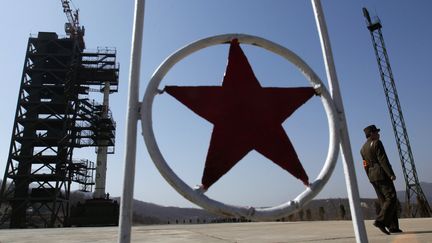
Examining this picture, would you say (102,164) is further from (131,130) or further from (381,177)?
(131,130)

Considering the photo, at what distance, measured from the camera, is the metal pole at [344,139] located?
6.65ft

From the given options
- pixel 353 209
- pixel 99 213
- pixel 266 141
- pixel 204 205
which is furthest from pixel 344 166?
pixel 99 213

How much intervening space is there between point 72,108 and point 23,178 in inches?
323

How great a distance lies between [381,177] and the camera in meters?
5.71

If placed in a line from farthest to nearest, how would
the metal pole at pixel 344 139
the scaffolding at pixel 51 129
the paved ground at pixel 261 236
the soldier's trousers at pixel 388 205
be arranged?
the scaffolding at pixel 51 129 → the soldier's trousers at pixel 388 205 → the paved ground at pixel 261 236 → the metal pole at pixel 344 139

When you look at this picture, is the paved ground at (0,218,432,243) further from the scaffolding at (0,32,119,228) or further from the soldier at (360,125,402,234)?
the scaffolding at (0,32,119,228)

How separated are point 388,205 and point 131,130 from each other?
4893 mm

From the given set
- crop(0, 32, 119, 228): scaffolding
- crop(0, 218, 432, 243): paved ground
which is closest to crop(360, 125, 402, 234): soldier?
crop(0, 218, 432, 243): paved ground

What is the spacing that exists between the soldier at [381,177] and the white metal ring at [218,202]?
407 cm

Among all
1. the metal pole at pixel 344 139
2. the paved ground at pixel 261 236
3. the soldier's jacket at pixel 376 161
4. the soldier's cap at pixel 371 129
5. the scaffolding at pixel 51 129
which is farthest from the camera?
the scaffolding at pixel 51 129

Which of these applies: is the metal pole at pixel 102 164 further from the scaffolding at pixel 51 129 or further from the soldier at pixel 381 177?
the soldier at pixel 381 177

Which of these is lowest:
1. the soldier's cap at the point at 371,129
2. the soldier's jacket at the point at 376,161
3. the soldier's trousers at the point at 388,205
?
the soldier's trousers at the point at 388,205

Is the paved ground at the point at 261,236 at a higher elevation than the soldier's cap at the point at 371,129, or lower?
lower

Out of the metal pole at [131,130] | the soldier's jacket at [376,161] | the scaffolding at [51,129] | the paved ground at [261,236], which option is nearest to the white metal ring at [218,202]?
the metal pole at [131,130]
